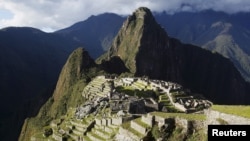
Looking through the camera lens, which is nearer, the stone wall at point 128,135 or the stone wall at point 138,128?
the stone wall at point 138,128

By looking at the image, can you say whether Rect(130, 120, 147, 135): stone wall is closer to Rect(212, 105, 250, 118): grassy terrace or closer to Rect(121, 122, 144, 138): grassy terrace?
Rect(121, 122, 144, 138): grassy terrace

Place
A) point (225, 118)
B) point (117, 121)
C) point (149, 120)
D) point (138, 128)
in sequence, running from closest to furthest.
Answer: point (225, 118) → point (149, 120) → point (138, 128) → point (117, 121)

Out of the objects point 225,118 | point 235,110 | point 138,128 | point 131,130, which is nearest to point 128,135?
point 131,130

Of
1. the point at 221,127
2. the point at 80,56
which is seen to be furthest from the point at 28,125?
the point at 221,127

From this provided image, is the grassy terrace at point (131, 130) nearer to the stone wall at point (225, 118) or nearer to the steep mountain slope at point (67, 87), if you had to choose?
the stone wall at point (225, 118)

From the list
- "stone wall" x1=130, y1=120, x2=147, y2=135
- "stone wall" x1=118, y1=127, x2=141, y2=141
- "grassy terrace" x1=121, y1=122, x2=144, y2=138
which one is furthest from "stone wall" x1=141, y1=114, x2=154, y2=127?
"stone wall" x1=118, y1=127, x2=141, y2=141

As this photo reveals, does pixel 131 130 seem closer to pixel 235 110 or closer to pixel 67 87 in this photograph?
pixel 235 110

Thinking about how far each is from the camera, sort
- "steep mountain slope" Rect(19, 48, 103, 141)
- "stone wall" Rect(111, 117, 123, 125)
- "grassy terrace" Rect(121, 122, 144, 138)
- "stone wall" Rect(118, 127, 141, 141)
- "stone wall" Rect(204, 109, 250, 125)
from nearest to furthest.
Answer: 1. "stone wall" Rect(204, 109, 250, 125)
2. "stone wall" Rect(118, 127, 141, 141)
3. "grassy terrace" Rect(121, 122, 144, 138)
4. "stone wall" Rect(111, 117, 123, 125)
5. "steep mountain slope" Rect(19, 48, 103, 141)

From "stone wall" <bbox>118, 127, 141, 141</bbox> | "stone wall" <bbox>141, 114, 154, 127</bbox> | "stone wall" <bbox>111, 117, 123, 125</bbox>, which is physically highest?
"stone wall" <bbox>111, 117, 123, 125</bbox>

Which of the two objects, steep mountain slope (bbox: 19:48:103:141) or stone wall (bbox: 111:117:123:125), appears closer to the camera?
stone wall (bbox: 111:117:123:125)

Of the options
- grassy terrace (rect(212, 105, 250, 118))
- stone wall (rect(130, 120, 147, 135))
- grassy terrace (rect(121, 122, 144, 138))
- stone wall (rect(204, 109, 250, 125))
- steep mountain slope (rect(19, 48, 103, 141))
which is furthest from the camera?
steep mountain slope (rect(19, 48, 103, 141))

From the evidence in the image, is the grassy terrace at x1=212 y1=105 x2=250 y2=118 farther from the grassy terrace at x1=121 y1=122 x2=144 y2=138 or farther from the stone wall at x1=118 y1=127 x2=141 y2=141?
the grassy terrace at x1=121 y1=122 x2=144 y2=138

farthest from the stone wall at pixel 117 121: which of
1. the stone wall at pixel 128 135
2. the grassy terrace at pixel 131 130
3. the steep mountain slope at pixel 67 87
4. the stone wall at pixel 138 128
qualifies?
the steep mountain slope at pixel 67 87

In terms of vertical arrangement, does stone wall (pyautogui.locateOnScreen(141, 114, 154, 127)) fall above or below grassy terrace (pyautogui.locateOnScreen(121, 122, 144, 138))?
above
